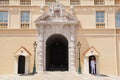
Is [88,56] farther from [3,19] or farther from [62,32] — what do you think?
[3,19]

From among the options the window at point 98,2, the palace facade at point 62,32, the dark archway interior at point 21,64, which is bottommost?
the dark archway interior at point 21,64

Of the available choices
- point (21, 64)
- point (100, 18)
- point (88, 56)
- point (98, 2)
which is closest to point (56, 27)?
point (88, 56)

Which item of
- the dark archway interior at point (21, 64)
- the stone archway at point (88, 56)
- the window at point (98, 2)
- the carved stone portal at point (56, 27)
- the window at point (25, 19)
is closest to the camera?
the stone archway at point (88, 56)

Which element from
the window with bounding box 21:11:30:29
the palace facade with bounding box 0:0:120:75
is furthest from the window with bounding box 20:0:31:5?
the window with bounding box 21:11:30:29

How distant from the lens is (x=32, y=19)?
91.4 ft

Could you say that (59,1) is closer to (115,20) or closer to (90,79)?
(115,20)

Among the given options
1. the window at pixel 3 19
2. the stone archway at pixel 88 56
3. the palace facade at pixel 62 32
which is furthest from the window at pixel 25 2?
the stone archway at pixel 88 56

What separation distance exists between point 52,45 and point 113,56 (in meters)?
9.98

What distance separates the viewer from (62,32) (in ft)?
88.4

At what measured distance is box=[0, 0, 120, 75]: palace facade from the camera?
26.6m

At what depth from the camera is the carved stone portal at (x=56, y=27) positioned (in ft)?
87.1

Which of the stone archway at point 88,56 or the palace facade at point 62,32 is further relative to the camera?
the palace facade at point 62,32

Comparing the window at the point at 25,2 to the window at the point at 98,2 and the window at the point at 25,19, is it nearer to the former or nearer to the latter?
the window at the point at 25,19

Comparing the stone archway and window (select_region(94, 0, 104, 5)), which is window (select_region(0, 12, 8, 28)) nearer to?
the stone archway
